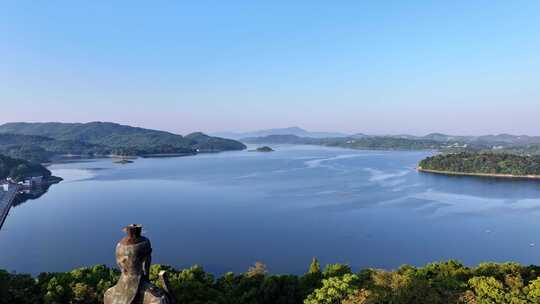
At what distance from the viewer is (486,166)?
74562 mm

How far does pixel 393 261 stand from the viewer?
27.1 metres

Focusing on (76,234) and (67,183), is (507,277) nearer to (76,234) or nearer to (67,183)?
(76,234)

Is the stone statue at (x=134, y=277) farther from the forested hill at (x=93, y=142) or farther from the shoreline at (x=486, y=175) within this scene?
the forested hill at (x=93, y=142)

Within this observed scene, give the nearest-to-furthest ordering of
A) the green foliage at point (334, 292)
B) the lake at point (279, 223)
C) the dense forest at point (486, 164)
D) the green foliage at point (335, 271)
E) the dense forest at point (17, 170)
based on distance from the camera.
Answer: the green foliage at point (334, 292)
the green foliage at point (335, 271)
the lake at point (279, 223)
the dense forest at point (17, 170)
the dense forest at point (486, 164)

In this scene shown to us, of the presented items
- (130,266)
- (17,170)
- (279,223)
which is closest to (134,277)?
(130,266)

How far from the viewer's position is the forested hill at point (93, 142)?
117725 mm

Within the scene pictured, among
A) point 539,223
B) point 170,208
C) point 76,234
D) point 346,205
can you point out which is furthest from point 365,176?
point 76,234

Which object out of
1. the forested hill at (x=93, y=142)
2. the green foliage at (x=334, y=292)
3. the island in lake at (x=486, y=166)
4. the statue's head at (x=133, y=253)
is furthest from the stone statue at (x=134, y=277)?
the forested hill at (x=93, y=142)

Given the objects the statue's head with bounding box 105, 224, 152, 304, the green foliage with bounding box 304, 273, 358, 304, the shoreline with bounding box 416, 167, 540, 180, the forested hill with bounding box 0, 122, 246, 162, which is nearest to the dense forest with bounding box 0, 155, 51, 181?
the forested hill with bounding box 0, 122, 246, 162

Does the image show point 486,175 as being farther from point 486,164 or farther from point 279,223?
point 279,223

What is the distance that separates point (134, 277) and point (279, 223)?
115 feet

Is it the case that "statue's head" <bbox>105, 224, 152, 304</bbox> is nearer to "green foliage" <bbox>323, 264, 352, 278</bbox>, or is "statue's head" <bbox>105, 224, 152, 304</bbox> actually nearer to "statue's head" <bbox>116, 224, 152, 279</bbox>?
"statue's head" <bbox>116, 224, 152, 279</bbox>

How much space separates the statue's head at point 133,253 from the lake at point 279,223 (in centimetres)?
2372

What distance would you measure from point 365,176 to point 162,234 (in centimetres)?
4563
